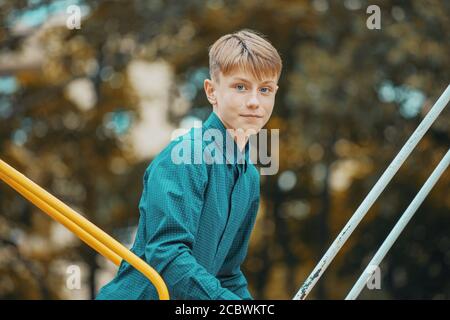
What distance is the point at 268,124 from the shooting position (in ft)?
48.2

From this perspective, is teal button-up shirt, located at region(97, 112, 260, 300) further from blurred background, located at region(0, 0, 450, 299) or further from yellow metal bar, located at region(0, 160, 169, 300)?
blurred background, located at region(0, 0, 450, 299)

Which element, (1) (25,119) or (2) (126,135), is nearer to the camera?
(1) (25,119)

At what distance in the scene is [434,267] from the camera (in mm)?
15391

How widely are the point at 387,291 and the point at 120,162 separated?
4889 millimetres

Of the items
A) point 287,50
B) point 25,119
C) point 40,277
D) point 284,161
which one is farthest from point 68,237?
point 287,50

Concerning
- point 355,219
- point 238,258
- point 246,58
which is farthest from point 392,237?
point 246,58

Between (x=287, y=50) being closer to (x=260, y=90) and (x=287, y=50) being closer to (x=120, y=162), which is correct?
(x=120, y=162)

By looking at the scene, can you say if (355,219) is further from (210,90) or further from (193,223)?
(210,90)

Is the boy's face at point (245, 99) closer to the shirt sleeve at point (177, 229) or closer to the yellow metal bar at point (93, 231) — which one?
the shirt sleeve at point (177, 229)

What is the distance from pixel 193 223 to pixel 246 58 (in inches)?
22.2

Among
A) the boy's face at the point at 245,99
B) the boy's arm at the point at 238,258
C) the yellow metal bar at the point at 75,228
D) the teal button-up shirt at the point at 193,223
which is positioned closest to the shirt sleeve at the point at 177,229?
the teal button-up shirt at the point at 193,223

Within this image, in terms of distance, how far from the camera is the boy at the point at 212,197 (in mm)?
2590

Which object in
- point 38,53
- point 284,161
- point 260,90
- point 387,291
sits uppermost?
point 38,53

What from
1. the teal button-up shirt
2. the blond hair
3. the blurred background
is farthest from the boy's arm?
the blurred background
